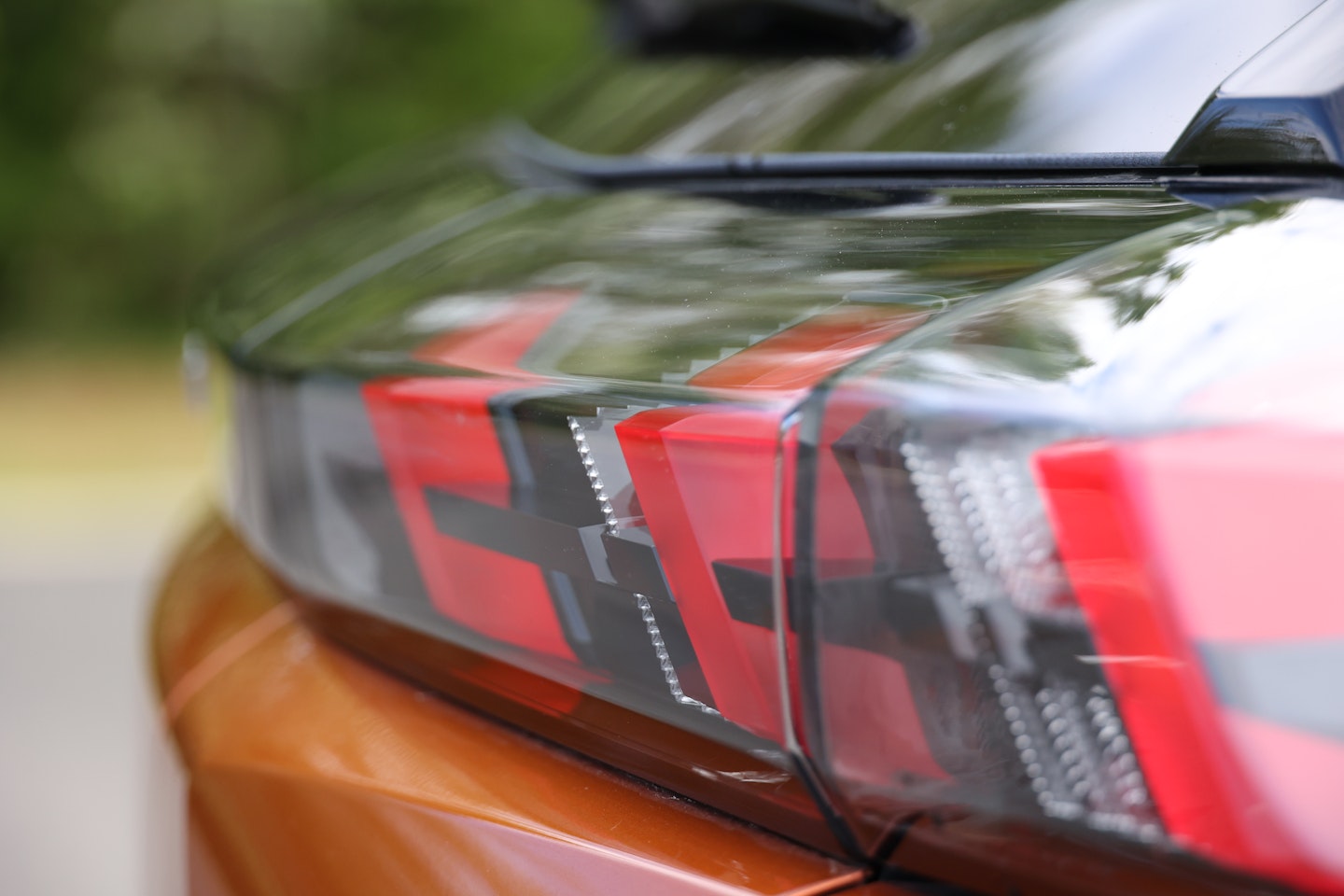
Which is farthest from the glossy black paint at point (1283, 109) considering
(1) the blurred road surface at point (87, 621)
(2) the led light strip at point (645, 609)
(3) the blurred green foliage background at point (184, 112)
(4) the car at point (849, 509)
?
(3) the blurred green foliage background at point (184, 112)

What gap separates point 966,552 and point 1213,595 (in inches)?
4.7

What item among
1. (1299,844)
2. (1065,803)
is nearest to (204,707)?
(1065,803)

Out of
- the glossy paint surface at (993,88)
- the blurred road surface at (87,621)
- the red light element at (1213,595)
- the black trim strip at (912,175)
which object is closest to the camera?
the red light element at (1213,595)

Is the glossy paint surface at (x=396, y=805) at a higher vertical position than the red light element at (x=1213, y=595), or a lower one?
lower

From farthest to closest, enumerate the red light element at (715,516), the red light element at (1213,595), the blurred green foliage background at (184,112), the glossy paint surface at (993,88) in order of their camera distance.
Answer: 1. the blurred green foliage background at (184,112)
2. the glossy paint surface at (993,88)
3. the red light element at (715,516)
4. the red light element at (1213,595)

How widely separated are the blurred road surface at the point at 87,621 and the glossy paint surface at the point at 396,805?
0.12 m

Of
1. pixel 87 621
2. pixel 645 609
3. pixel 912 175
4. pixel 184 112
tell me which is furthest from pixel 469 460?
pixel 184 112

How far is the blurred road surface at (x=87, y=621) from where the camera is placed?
8.70 ft

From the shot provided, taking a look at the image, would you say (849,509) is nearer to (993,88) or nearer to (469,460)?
(469,460)

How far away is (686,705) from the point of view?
84cm

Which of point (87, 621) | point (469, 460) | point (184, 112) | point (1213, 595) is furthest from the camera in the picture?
point (184, 112)

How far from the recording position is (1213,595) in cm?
63

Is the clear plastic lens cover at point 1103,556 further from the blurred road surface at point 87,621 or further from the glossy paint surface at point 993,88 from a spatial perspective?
the blurred road surface at point 87,621

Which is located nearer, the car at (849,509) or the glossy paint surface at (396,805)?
the car at (849,509)
